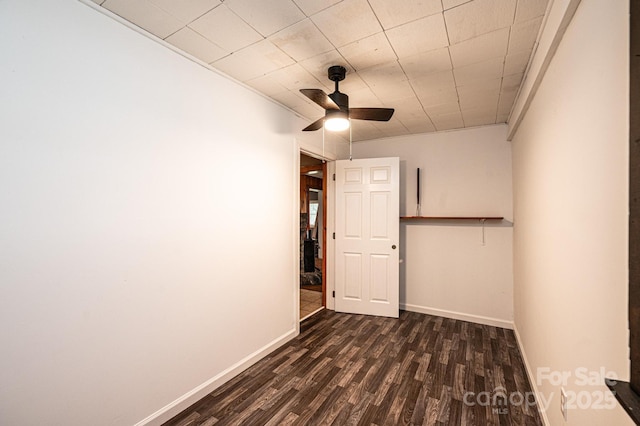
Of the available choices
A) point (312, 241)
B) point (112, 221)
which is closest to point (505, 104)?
point (112, 221)

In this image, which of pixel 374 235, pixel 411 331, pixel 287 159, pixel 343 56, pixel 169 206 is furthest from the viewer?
pixel 374 235

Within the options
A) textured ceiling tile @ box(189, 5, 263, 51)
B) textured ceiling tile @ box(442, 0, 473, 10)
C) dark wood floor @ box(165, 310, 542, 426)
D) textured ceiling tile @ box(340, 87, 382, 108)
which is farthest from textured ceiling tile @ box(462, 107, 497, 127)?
dark wood floor @ box(165, 310, 542, 426)

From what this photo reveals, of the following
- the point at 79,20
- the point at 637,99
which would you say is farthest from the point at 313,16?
the point at 637,99

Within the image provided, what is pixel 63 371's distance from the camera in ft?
4.61

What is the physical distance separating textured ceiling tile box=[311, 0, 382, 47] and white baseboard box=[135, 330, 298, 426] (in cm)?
263

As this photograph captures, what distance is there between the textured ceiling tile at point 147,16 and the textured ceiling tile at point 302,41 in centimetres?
61

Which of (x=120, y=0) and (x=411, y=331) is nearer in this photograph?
(x=120, y=0)

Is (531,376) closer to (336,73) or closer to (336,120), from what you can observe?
(336,120)

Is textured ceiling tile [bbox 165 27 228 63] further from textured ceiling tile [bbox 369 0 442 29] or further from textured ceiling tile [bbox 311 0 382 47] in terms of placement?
textured ceiling tile [bbox 369 0 442 29]

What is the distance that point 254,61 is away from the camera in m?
2.10

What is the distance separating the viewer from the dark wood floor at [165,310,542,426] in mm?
1895

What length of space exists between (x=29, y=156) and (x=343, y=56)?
1.91m

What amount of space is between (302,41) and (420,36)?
0.76 meters

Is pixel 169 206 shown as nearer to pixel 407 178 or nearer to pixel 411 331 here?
pixel 411 331
